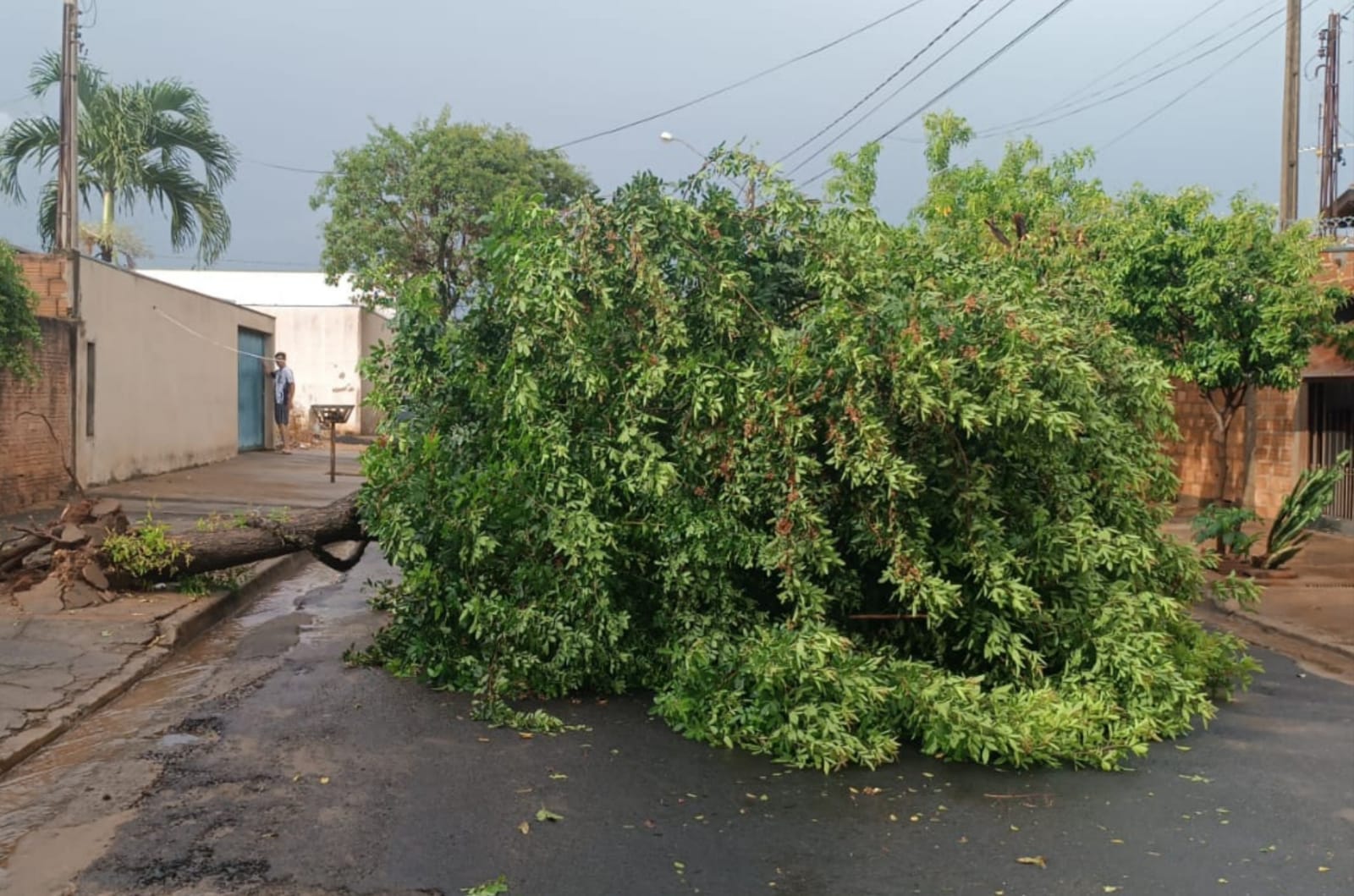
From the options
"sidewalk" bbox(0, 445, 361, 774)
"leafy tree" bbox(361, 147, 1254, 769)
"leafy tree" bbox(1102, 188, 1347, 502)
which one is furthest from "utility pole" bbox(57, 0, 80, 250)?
"leafy tree" bbox(1102, 188, 1347, 502)

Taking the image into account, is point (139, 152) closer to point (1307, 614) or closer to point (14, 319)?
point (14, 319)

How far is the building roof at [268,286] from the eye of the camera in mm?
41500

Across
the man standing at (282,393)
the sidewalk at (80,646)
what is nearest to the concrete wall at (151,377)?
the man standing at (282,393)

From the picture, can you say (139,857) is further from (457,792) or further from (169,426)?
(169,426)

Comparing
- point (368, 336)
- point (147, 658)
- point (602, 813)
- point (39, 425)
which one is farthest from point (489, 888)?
point (368, 336)

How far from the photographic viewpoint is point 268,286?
42.9m

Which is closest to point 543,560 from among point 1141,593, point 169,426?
point 1141,593

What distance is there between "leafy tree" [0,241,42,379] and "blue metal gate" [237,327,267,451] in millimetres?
11533

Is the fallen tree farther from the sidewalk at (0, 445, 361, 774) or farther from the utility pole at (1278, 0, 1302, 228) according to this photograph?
the utility pole at (1278, 0, 1302, 228)

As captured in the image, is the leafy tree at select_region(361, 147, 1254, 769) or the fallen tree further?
the fallen tree

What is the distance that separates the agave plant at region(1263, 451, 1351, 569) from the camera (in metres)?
11.8

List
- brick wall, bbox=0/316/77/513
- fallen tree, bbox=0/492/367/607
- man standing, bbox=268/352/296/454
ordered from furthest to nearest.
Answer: man standing, bbox=268/352/296/454 → brick wall, bbox=0/316/77/513 → fallen tree, bbox=0/492/367/607

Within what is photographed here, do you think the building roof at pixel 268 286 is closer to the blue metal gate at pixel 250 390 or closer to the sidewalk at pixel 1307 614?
the blue metal gate at pixel 250 390

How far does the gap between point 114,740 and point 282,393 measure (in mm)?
20810
